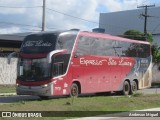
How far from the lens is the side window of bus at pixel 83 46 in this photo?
23.5 metres

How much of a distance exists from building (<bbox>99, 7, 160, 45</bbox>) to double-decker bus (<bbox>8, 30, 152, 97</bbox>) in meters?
60.8

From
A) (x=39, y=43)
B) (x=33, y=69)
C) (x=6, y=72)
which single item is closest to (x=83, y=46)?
(x=39, y=43)

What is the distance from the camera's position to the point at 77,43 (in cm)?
2336

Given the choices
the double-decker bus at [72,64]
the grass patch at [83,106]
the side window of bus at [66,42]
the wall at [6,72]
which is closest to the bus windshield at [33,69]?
the double-decker bus at [72,64]

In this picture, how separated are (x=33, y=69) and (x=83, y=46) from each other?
3.30m

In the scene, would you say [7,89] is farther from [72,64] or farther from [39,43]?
[39,43]

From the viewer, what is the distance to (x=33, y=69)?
872 inches

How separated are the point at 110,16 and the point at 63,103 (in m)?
82.7

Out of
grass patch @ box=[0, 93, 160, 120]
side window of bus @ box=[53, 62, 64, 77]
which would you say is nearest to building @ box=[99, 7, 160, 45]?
side window of bus @ box=[53, 62, 64, 77]

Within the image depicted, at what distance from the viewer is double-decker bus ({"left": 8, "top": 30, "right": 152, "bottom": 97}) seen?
2183 centimetres

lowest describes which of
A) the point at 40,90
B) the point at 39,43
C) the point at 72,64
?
the point at 40,90

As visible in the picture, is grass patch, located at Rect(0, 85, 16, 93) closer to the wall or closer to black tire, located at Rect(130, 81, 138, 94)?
the wall

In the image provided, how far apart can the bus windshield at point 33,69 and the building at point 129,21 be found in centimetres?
6672

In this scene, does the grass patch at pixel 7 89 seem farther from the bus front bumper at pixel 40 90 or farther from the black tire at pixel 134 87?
the bus front bumper at pixel 40 90
